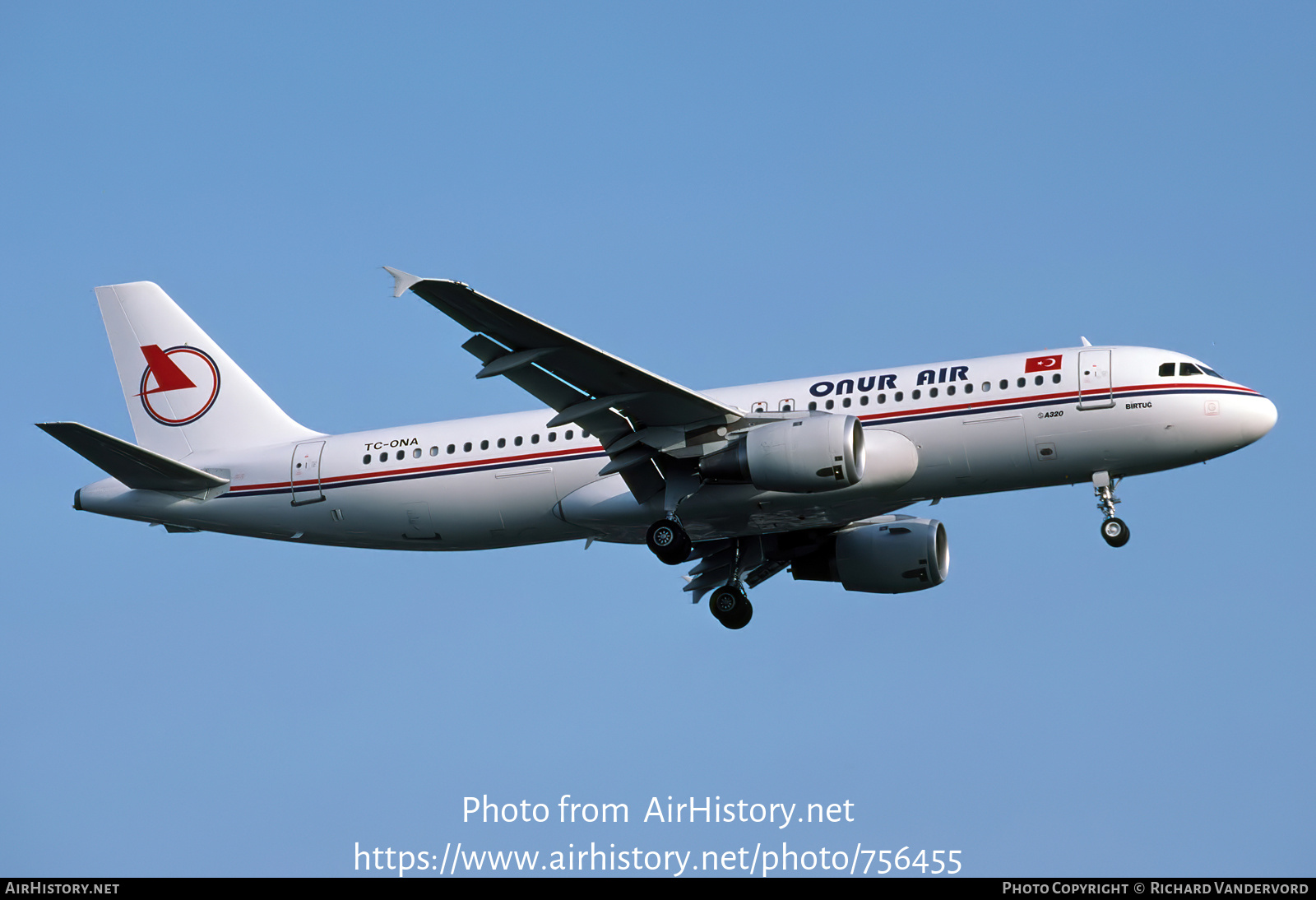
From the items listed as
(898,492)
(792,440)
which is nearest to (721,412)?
(792,440)

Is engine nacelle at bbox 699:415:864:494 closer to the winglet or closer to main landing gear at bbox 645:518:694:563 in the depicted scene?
main landing gear at bbox 645:518:694:563

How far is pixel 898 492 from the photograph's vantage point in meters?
32.2

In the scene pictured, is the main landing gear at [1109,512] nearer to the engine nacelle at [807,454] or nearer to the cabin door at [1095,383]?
the cabin door at [1095,383]

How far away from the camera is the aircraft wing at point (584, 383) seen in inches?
1135

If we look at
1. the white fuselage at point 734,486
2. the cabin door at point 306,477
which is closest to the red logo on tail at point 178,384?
the white fuselage at point 734,486

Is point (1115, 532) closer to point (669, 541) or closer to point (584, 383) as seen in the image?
point (669, 541)

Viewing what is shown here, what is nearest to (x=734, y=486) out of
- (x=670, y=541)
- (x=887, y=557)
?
(x=670, y=541)

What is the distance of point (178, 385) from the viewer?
3959 cm

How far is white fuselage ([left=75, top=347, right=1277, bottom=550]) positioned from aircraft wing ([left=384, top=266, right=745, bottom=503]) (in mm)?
1276

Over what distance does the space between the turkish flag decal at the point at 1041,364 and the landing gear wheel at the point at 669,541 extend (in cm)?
819

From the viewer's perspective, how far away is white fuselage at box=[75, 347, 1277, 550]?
31.6 m

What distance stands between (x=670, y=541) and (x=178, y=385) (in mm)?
14856

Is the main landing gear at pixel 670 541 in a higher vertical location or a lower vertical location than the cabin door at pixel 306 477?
lower

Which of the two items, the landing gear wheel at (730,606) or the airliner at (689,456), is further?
the landing gear wheel at (730,606)
